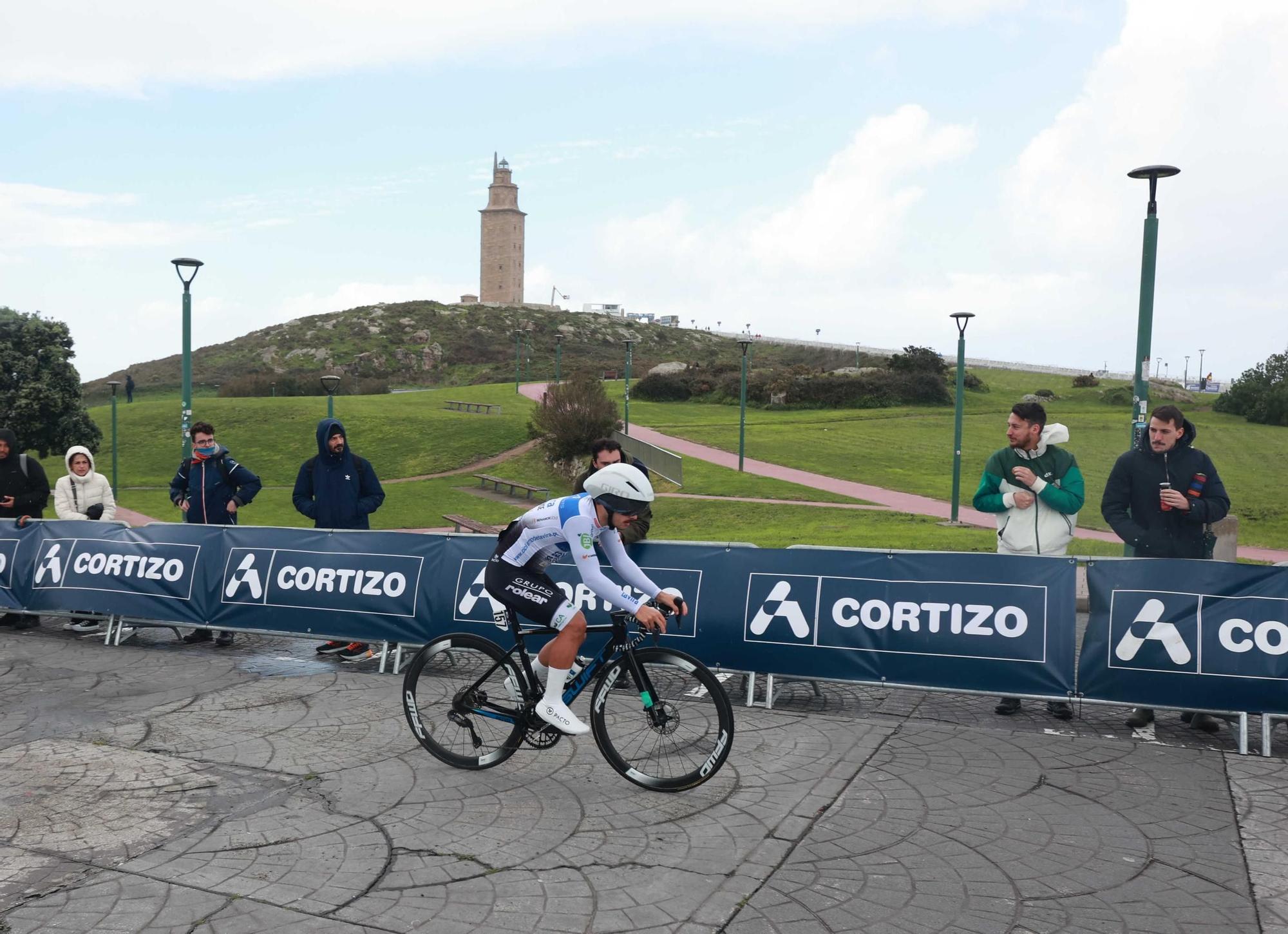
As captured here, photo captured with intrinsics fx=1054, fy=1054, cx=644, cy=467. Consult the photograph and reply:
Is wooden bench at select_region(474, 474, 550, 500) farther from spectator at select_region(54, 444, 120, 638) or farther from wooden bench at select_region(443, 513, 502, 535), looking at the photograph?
spectator at select_region(54, 444, 120, 638)

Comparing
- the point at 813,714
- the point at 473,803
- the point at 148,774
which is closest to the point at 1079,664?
the point at 813,714

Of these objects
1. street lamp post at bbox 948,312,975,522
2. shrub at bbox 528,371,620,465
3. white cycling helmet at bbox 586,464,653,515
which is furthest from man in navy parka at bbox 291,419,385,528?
shrub at bbox 528,371,620,465

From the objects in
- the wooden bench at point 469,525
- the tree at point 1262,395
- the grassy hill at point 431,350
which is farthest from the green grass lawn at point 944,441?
the grassy hill at point 431,350

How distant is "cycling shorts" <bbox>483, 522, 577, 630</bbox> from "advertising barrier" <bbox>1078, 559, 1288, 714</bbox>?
374 cm

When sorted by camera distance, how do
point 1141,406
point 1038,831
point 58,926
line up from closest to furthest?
point 58,926 → point 1038,831 → point 1141,406

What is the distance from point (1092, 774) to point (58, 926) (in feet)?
17.6

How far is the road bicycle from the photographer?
19.0ft

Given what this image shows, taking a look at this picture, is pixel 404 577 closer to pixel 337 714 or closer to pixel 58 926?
Result: pixel 337 714

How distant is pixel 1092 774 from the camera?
6.22 m

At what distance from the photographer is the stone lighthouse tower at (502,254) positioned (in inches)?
5896

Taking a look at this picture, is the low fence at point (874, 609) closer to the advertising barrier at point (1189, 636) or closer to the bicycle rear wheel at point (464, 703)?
the advertising barrier at point (1189, 636)

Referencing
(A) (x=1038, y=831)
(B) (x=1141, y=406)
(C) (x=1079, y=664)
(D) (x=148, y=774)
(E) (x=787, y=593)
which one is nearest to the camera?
→ (A) (x=1038, y=831)

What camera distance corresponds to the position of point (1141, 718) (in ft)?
23.8

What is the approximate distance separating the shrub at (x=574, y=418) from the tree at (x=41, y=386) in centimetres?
1880
